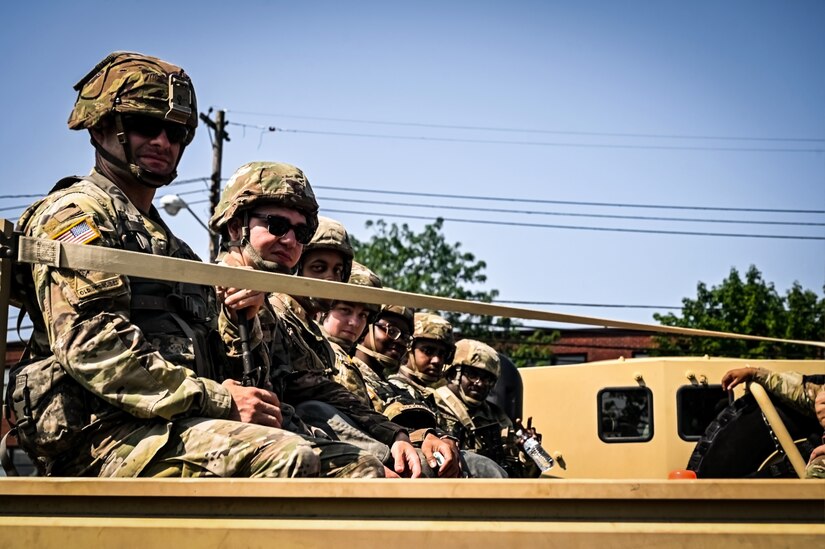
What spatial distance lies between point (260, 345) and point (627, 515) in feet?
5.89

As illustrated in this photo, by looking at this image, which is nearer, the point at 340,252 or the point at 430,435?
the point at 430,435

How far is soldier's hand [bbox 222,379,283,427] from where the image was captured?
10.1 feet

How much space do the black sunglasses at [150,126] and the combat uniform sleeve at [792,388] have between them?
502cm

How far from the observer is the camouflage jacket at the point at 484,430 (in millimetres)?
6969

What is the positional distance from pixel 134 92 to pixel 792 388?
5.28m

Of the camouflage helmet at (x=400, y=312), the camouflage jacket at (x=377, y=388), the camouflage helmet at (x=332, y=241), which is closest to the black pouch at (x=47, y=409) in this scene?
the camouflage helmet at (x=332, y=241)

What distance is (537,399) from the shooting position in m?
9.94

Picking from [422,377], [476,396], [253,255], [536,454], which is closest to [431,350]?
[422,377]

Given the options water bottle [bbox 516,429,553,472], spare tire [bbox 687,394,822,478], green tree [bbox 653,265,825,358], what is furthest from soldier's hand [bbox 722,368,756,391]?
green tree [bbox 653,265,825,358]

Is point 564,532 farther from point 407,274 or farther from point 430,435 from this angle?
point 407,274

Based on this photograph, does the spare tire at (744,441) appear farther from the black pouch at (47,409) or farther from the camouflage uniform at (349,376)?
the black pouch at (47,409)

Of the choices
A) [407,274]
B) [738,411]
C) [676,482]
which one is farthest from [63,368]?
[407,274]

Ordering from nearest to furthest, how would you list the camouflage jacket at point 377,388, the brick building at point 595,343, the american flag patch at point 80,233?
the american flag patch at point 80,233 < the camouflage jacket at point 377,388 < the brick building at point 595,343

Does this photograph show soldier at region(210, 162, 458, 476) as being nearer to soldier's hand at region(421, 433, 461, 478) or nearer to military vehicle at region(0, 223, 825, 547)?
soldier's hand at region(421, 433, 461, 478)
